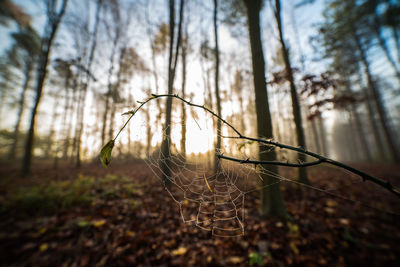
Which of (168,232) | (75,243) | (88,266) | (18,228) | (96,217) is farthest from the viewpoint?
(96,217)

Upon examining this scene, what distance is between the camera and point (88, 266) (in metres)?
2.31

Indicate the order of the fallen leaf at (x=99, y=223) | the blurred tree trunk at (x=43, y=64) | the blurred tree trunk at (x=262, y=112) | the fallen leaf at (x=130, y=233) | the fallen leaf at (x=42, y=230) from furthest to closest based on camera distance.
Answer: the blurred tree trunk at (x=43, y=64), the blurred tree trunk at (x=262, y=112), the fallen leaf at (x=99, y=223), the fallen leaf at (x=130, y=233), the fallen leaf at (x=42, y=230)

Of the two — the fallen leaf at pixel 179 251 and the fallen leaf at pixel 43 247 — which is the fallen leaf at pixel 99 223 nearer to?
the fallen leaf at pixel 43 247

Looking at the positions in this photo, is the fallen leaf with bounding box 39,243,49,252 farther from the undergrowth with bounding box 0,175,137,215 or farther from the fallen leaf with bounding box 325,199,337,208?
the fallen leaf with bounding box 325,199,337,208

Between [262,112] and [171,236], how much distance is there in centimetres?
335

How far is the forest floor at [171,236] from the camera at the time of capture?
2.43 meters

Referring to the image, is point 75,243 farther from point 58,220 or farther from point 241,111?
point 241,111

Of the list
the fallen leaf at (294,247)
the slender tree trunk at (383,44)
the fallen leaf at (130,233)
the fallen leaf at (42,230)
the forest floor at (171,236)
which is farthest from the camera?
the slender tree trunk at (383,44)

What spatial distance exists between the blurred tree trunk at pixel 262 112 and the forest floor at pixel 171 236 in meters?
0.32

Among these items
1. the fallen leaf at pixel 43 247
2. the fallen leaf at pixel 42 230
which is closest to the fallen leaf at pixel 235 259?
the fallen leaf at pixel 43 247

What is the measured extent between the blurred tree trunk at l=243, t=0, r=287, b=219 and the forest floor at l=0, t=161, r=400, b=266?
0.32m

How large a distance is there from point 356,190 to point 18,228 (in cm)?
900

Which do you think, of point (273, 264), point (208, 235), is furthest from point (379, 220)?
point (208, 235)

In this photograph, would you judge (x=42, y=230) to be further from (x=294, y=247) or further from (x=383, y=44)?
(x=383, y=44)
